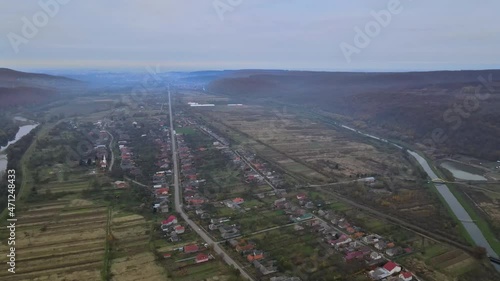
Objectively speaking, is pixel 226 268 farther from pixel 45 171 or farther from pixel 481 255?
pixel 45 171

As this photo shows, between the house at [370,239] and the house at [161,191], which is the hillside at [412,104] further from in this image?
the house at [161,191]

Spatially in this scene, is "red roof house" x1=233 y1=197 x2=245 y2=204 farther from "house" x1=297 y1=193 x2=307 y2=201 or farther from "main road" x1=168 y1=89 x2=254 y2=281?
"house" x1=297 y1=193 x2=307 y2=201

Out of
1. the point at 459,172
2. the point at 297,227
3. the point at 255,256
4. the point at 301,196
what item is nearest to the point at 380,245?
the point at 297,227

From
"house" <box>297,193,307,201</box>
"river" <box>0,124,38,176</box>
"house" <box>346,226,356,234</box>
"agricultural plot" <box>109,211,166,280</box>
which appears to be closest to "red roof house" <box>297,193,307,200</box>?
"house" <box>297,193,307,201</box>

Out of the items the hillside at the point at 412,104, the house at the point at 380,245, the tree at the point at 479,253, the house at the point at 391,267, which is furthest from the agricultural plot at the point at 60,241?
the hillside at the point at 412,104

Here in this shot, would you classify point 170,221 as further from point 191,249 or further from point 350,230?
point 350,230
